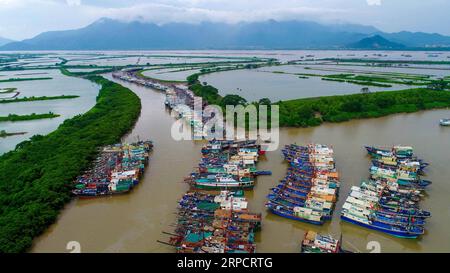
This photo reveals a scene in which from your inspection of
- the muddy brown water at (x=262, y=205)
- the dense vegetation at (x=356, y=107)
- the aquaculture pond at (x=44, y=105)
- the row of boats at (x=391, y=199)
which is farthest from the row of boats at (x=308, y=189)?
the aquaculture pond at (x=44, y=105)

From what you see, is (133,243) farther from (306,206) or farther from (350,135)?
(350,135)

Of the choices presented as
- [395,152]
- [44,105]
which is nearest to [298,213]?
[395,152]

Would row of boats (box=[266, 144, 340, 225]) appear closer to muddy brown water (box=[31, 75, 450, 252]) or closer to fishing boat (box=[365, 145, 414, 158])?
muddy brown water (box=[31, 75, 450, 252])

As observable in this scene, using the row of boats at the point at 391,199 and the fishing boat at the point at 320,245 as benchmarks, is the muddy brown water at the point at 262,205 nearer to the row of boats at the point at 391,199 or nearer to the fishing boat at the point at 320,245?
the row of boats at the point at 391,199

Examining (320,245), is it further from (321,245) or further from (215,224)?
(215,224)

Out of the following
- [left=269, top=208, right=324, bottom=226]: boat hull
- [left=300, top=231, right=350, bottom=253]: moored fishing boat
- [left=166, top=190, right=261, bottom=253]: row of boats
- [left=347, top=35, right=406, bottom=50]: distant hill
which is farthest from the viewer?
[left=347, top=35, right=406, bottom=50]: distant hill

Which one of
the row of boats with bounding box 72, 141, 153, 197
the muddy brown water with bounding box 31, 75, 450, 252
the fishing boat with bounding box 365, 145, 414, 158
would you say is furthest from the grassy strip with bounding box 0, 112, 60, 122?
the fishing boat with bounding box 365, 145, 414, 158
